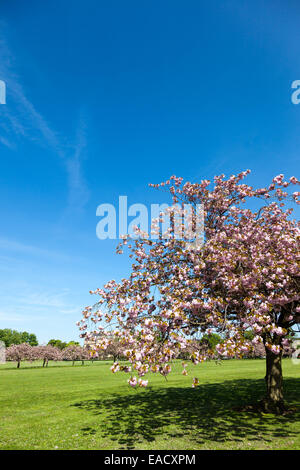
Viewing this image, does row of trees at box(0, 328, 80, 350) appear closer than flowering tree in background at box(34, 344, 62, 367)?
No

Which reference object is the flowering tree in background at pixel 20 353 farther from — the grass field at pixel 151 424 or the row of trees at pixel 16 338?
the row of trees at pixel 16 338

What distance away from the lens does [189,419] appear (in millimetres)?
16594

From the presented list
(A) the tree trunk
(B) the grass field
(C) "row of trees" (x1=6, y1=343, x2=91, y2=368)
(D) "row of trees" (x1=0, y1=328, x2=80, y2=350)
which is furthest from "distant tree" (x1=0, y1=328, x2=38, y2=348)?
(A) the tree trunk

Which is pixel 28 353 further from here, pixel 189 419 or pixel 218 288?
pixel 218 288

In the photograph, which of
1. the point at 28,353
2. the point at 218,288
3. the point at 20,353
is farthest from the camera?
the point at 28,353

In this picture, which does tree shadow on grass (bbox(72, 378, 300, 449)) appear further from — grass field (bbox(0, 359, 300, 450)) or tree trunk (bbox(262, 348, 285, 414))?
tree trunk (bbox(262, 348, 285, 414))

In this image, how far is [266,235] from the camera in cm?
1453

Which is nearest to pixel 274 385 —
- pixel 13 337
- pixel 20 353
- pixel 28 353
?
pixel 28 353

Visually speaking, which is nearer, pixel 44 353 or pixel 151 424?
pixel 151 424

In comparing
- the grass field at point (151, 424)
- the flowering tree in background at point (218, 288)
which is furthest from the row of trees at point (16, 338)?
the flowering tree in background at point (218, 288)

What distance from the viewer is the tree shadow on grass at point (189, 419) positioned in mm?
13145

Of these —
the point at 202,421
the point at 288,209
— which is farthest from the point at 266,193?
the point at 202,421

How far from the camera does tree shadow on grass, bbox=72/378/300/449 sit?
13.1m

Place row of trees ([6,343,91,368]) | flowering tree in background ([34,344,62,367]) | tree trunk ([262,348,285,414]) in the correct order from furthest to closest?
flowering tree in background ([34,344,62,367]), row of trees ([6,343,91,368]), tree trunk ([262,348,285,414])
